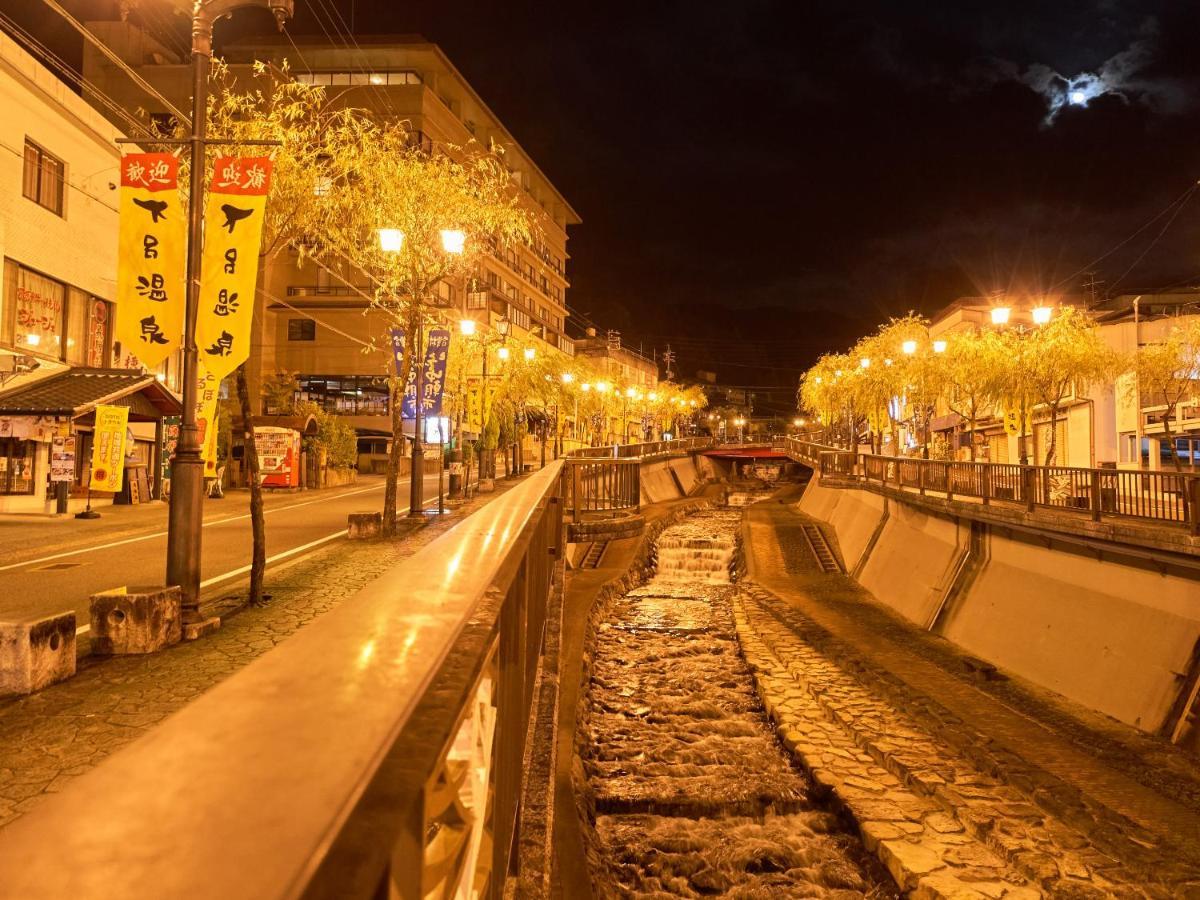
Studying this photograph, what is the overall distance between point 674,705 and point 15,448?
63.8ft

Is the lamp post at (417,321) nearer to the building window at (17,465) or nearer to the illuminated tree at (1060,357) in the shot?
the building window at (17,465)

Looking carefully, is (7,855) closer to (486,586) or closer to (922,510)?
(486,586)

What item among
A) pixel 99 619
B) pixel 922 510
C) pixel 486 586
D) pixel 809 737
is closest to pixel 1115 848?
pixel 809 737

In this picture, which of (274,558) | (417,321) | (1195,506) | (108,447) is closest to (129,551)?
(274,558)

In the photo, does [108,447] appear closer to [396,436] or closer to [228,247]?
[396,436]

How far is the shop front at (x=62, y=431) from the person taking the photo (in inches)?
761

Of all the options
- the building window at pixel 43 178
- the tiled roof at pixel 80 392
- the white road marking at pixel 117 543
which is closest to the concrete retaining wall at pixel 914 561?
the white road marking at pixel 117 543

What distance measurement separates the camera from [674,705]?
40.2 feet

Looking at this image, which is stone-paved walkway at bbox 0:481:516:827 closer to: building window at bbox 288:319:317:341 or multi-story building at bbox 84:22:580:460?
multi-story building at bbox 84:22:580:460

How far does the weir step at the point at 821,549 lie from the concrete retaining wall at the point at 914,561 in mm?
1208

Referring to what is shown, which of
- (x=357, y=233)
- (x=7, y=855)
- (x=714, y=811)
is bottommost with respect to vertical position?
(x=714, y=811)

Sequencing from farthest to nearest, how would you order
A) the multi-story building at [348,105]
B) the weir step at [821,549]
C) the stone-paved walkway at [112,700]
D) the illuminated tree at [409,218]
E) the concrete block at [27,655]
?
the multi-story building at [348,105], the weir step at [821,549], the illuminated tree at [409,218], the concrete block at [27,655], the stone-paved walkway at [112,700]

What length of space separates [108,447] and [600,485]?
13.4 meters

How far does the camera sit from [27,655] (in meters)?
Result: 6.50
